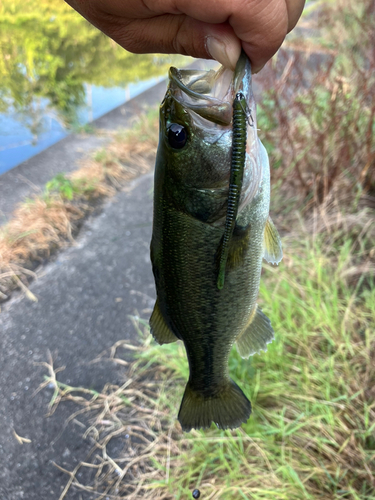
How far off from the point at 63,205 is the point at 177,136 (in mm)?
3372

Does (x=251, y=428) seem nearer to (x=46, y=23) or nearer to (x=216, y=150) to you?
(x=216, y=150)

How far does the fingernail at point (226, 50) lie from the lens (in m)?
0.99

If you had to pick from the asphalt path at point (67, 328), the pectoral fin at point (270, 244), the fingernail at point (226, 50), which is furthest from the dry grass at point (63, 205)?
the fingernail at point (226, 50)

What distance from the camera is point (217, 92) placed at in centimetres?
107

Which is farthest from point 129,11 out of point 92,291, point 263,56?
point 92,291

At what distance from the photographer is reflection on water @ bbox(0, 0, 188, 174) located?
6.34 metres

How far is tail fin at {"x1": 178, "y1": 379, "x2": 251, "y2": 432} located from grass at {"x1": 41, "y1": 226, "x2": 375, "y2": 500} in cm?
69

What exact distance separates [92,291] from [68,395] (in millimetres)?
1059

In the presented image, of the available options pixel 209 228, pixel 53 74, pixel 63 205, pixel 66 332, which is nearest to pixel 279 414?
pixel 209 228

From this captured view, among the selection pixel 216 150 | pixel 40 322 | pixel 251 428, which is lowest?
pixel 40 322

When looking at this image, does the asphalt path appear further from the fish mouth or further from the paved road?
the fish mouth

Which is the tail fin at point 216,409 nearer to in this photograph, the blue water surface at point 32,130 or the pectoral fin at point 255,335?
the pectoral fin at point 255,335

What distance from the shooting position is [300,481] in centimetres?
181

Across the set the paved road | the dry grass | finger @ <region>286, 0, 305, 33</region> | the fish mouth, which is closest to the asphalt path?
the paved road
